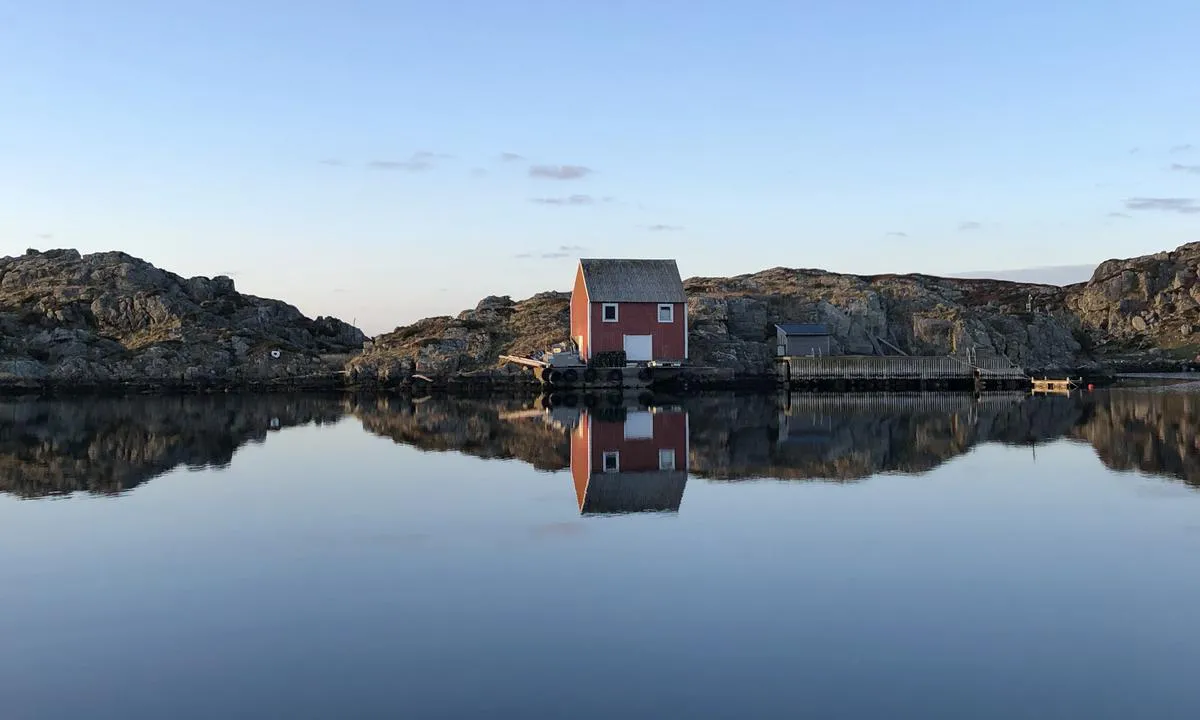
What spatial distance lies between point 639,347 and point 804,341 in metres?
14.1

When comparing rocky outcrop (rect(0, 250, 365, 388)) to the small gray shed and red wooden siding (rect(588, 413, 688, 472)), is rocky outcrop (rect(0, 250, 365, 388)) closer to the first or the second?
the small gray shed

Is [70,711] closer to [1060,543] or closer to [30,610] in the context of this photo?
[30,610]

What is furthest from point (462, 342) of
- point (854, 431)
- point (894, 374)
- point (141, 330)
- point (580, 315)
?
point (854, 431)

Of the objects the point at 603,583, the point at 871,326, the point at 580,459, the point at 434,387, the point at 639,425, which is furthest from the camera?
the point at 871,326

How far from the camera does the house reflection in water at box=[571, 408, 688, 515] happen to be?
70.4 ft

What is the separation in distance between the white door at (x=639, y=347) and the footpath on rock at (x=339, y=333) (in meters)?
4.21

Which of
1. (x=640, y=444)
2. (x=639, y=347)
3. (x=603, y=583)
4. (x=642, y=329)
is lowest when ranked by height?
(x=603, y=583)

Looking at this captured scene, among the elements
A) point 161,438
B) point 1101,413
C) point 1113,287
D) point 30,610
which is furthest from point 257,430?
point 1113,287

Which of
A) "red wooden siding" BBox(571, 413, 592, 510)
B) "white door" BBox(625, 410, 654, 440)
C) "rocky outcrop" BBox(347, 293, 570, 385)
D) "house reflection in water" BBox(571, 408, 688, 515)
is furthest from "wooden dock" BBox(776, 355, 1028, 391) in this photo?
"red wooden siding" BBox(571, 413, 592, 510)

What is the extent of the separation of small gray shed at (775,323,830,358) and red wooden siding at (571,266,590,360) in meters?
15.3

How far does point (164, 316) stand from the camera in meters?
74.9

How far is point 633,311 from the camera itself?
63.4 meters

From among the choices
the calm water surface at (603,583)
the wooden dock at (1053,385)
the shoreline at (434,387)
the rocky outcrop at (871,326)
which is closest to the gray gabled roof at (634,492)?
the calm water surface at (603,583)

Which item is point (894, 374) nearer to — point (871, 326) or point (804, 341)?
point (804, 341)
